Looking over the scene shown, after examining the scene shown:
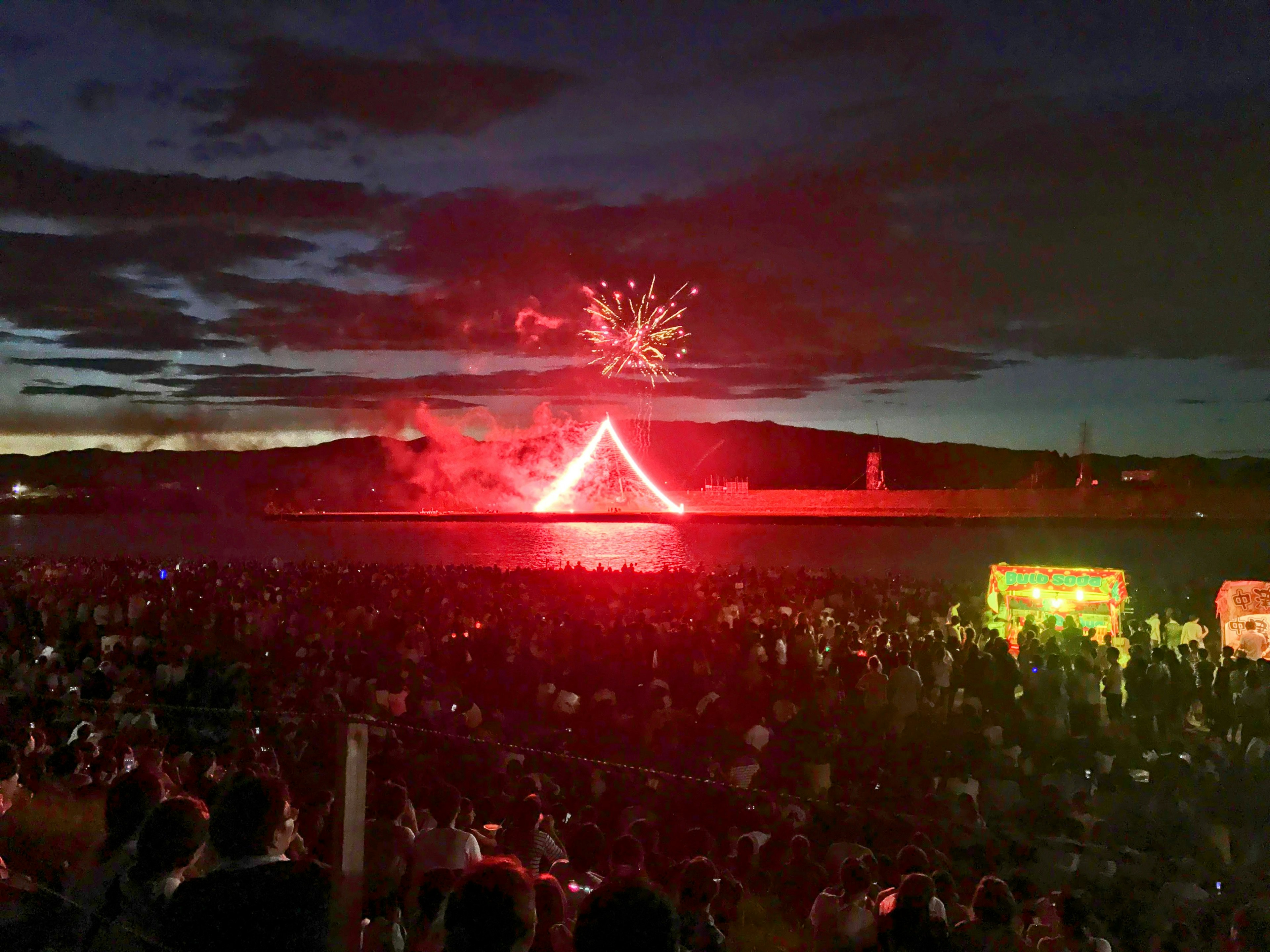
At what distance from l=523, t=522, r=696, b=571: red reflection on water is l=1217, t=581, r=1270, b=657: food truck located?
16.8m

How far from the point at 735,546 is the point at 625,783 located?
3790cm

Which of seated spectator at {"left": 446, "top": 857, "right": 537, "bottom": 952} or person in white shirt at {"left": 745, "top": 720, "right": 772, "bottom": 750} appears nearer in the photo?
seated spectator at {"left": 446, "top": 857, "right": 537, "bottom": 952}

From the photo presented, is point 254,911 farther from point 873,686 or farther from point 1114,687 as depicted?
point 1114,687

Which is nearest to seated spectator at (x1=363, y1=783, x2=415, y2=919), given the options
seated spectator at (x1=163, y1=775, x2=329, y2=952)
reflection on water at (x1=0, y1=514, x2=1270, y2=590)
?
seated spectator at (x1=163, y1=775, x2=329, y2=952)

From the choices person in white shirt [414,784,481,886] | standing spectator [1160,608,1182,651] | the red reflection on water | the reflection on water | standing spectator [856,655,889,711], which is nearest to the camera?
person in white shirt [414,784,481,886]

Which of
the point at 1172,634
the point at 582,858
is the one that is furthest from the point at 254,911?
the point at 1172,634

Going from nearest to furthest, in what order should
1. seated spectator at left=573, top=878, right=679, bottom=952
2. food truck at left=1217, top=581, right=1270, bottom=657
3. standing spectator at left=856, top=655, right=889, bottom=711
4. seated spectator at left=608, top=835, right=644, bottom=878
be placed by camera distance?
seated spectator at left=573, top=878, right=679, bottom=952, seated spectator at left=608, top=835, right=644, bottom=878, standing spectator at left=856, top=655, right=889, bottom=711, food truck at left=1217, top=581, right=1270, bottom=657

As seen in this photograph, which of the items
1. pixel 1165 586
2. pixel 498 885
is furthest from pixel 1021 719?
pixel 1165 586

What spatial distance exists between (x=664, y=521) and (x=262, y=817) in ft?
172

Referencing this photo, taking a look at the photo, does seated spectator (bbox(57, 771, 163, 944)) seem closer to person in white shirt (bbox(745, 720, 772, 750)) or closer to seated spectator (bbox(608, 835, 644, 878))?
seated spectator (bbox(608, 835, 644, 878))

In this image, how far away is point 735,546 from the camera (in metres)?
43.0

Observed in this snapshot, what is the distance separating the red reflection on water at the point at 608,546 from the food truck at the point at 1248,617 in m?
16.8

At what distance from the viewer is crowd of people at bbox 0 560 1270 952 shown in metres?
2.58

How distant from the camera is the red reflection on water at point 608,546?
115 feet
